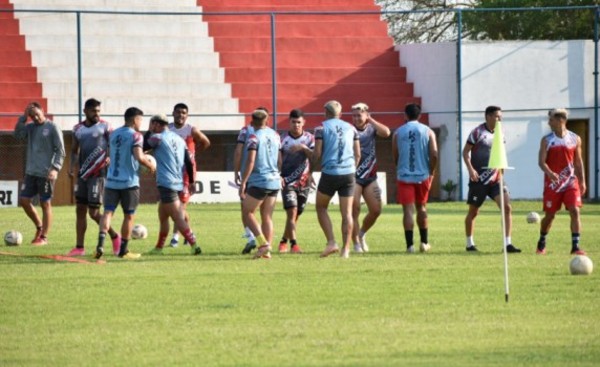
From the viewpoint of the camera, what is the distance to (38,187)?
22.6 meters

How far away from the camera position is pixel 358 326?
12.6 m

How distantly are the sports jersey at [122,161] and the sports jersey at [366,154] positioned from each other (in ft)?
10.8

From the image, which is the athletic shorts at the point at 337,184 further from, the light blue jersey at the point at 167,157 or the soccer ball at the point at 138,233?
the soccer ball at the point at 138,233

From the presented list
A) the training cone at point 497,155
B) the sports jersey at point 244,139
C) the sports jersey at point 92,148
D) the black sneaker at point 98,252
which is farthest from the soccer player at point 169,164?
the training cone at point 497,155

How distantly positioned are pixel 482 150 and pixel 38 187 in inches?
279

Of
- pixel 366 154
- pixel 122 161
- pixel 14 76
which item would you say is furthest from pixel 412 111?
pixel 14 76

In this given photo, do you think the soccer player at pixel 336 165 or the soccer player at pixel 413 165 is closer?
the soccer player at pixel 336 165

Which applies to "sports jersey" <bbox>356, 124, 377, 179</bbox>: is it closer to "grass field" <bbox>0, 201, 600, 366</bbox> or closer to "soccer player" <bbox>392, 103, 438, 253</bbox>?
"soccer player" <bbox>392, 103, 438, 253</bbox>

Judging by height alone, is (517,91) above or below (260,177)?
above

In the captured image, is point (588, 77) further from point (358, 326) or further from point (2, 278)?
point (358, 326)

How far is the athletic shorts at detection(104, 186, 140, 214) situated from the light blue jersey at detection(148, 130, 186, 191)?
443 mm

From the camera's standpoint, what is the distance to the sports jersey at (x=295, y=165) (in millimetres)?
21156

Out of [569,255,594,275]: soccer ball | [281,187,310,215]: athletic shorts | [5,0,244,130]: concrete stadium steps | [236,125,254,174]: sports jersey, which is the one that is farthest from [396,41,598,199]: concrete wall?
[569,255,594,275]: soccer ball

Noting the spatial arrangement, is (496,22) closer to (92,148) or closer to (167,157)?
(92,148)
